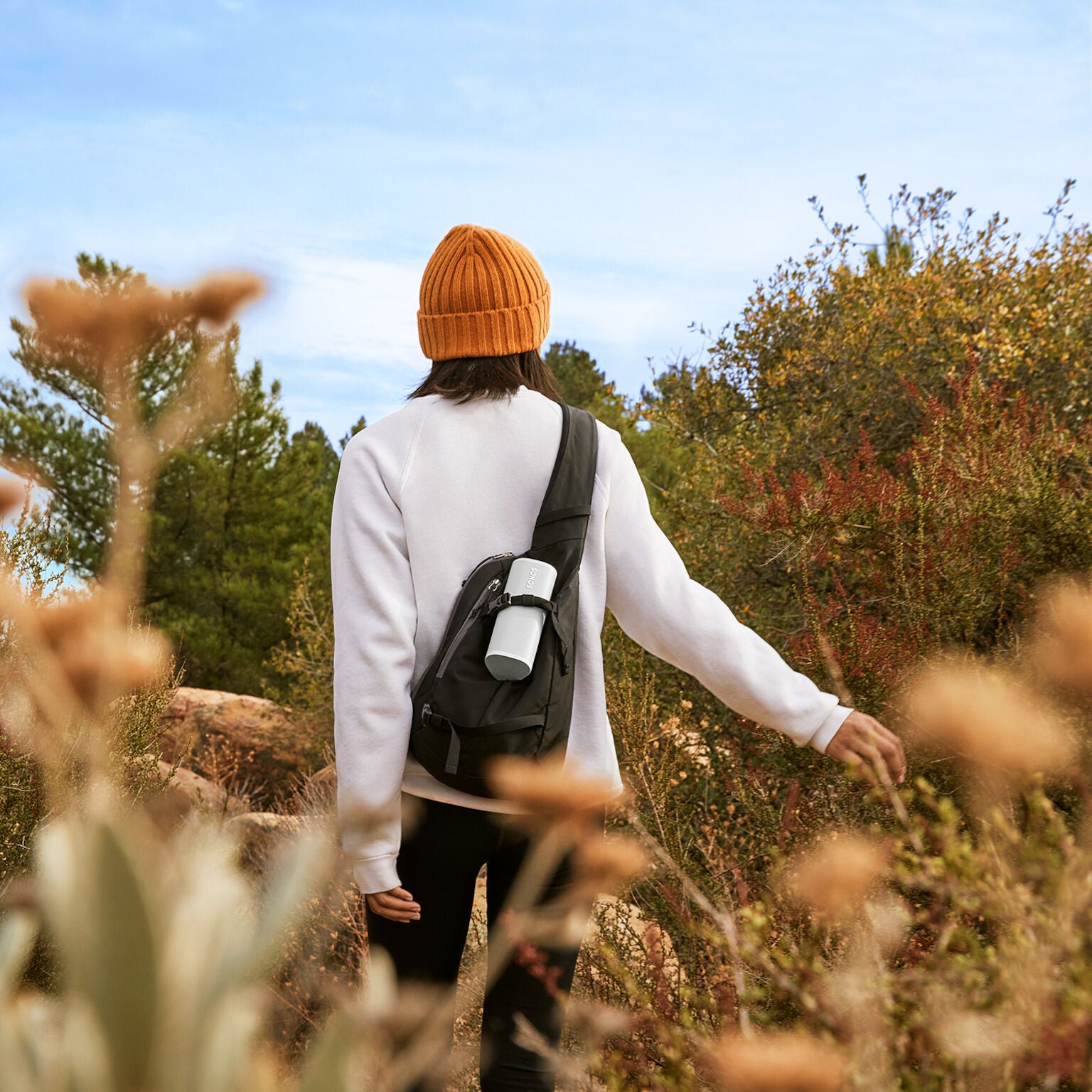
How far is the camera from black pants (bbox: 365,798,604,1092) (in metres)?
1.76

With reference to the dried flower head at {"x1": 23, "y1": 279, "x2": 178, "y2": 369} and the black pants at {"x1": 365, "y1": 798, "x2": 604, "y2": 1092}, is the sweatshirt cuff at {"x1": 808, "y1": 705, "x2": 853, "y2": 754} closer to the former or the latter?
the black pants at {"x1": 365, "y1": 798, "x2": 604, "y2": 1092}

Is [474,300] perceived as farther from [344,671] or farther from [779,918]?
[779,918]

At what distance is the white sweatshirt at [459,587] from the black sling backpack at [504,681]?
0.04m

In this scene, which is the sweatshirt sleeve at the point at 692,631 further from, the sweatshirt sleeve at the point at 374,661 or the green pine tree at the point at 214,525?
the green pine tree at the point at 214,525

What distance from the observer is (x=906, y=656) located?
266 cm

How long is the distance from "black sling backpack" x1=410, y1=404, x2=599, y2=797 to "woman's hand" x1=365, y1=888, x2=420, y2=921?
215mm

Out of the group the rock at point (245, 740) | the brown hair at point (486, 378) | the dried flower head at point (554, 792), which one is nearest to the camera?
the dried flower head at point (554, 792)

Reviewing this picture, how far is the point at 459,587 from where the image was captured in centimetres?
178

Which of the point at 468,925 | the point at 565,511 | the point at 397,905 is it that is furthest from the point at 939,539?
the point at 397,905

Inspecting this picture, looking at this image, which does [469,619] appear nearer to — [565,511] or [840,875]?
[565,511]

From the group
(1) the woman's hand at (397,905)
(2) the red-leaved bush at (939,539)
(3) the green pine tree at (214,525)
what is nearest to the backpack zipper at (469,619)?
(1) the woman's hand at (397,905)

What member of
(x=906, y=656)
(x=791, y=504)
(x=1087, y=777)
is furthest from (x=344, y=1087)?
(x=791, y=504)

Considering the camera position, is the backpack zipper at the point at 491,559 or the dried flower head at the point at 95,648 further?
the backpack zipper at the point at 491,559

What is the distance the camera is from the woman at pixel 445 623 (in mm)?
1723
